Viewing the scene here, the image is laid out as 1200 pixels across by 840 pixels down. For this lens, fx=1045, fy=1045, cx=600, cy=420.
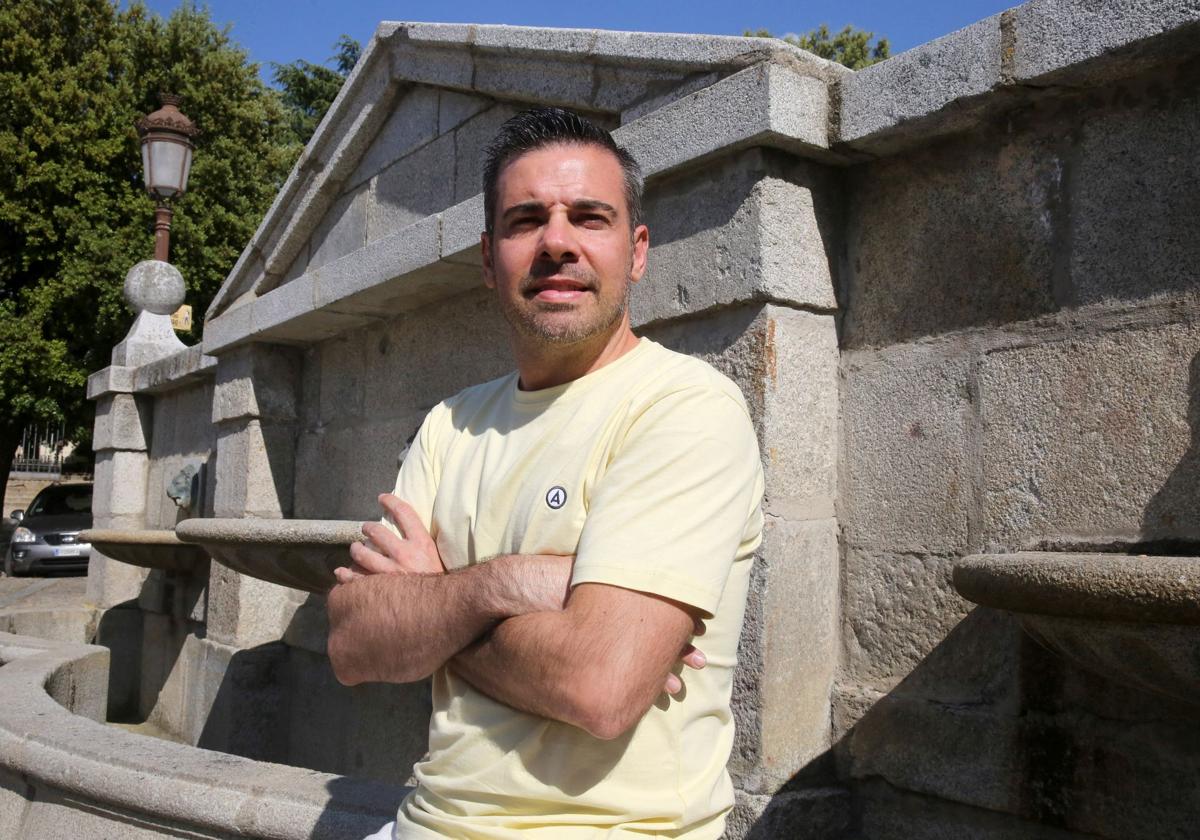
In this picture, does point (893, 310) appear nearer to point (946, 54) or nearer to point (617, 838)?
point (946, 54)

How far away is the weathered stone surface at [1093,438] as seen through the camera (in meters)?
2.41

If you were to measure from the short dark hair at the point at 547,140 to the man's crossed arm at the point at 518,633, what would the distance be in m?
0.68

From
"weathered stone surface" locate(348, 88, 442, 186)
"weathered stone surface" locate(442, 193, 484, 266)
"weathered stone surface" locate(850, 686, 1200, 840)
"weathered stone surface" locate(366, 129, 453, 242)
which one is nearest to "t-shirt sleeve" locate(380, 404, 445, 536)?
"weathered stone surface" locate(850, 686, 1200, 840)

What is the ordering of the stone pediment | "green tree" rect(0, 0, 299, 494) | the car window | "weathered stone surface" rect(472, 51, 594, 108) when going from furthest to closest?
"green tree" rect(0, 0, 299, 494)
the car window
"weathered stone surface" rect(472, 51, 594, 108)
the stone pediment

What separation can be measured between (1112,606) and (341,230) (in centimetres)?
456

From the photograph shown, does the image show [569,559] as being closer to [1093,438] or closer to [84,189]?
[1093,438]

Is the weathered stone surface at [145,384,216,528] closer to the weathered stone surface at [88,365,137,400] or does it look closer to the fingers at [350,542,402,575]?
the weathered stone surface at [88,365,137,400]

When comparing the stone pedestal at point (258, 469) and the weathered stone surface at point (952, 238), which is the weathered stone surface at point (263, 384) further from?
the weathered stone surface at point (952, 238)

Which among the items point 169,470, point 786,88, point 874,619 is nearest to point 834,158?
point 786,88

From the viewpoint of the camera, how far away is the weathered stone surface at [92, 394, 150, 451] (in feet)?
26.9

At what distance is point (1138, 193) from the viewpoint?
2.52 m

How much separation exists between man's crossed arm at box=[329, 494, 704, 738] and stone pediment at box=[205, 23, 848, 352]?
1.71 meters

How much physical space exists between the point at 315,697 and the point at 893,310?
149 inches

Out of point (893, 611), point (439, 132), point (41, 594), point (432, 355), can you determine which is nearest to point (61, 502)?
point (41, 594)
